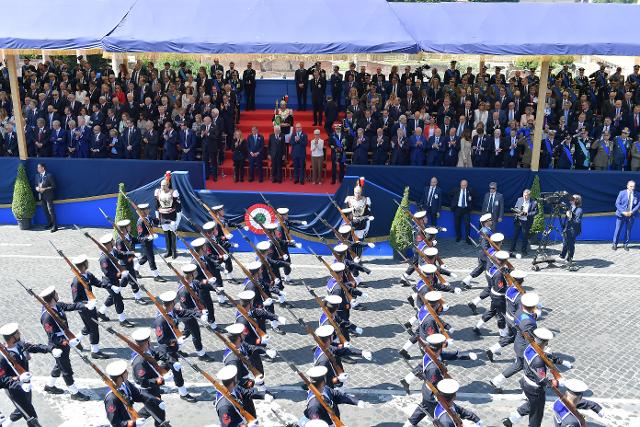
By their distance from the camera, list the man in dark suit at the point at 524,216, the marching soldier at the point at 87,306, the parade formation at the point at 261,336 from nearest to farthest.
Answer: the parade formation at the point at 261,336, the marching soldier at the point at 87,306, the man in dark suit at the point at 524,216

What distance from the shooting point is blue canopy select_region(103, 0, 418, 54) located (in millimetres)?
17125

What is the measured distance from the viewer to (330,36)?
687 inches

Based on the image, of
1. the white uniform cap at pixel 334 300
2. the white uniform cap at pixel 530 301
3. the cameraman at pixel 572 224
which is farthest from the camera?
the cameraman at pixel 572 224

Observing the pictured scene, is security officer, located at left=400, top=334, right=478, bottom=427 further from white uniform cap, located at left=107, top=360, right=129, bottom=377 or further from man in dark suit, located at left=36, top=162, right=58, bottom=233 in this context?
man in dark suit, located at left=36, top=162, right=58, bottom=233

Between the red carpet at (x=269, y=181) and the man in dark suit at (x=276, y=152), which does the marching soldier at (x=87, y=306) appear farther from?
the man in dark suit at (x=276, y=152)

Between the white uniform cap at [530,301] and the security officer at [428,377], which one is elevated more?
the white uniform cap at [530,301]

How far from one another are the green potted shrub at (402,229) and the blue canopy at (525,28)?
13.8 feet

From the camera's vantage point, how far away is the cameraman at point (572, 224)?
15.5m

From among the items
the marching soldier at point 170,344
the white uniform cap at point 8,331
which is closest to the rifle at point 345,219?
the marching soldier at point 170,344

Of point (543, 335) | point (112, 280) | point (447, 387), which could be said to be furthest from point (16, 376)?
point (543, 335)

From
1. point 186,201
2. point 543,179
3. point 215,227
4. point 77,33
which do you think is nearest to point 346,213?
point 215,227

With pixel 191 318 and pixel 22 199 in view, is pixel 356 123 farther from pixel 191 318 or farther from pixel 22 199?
pixel 22 199

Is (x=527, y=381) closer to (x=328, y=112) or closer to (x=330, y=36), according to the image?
(x=330, y=36)

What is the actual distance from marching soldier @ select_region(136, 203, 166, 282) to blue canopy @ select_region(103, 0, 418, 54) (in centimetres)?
482
